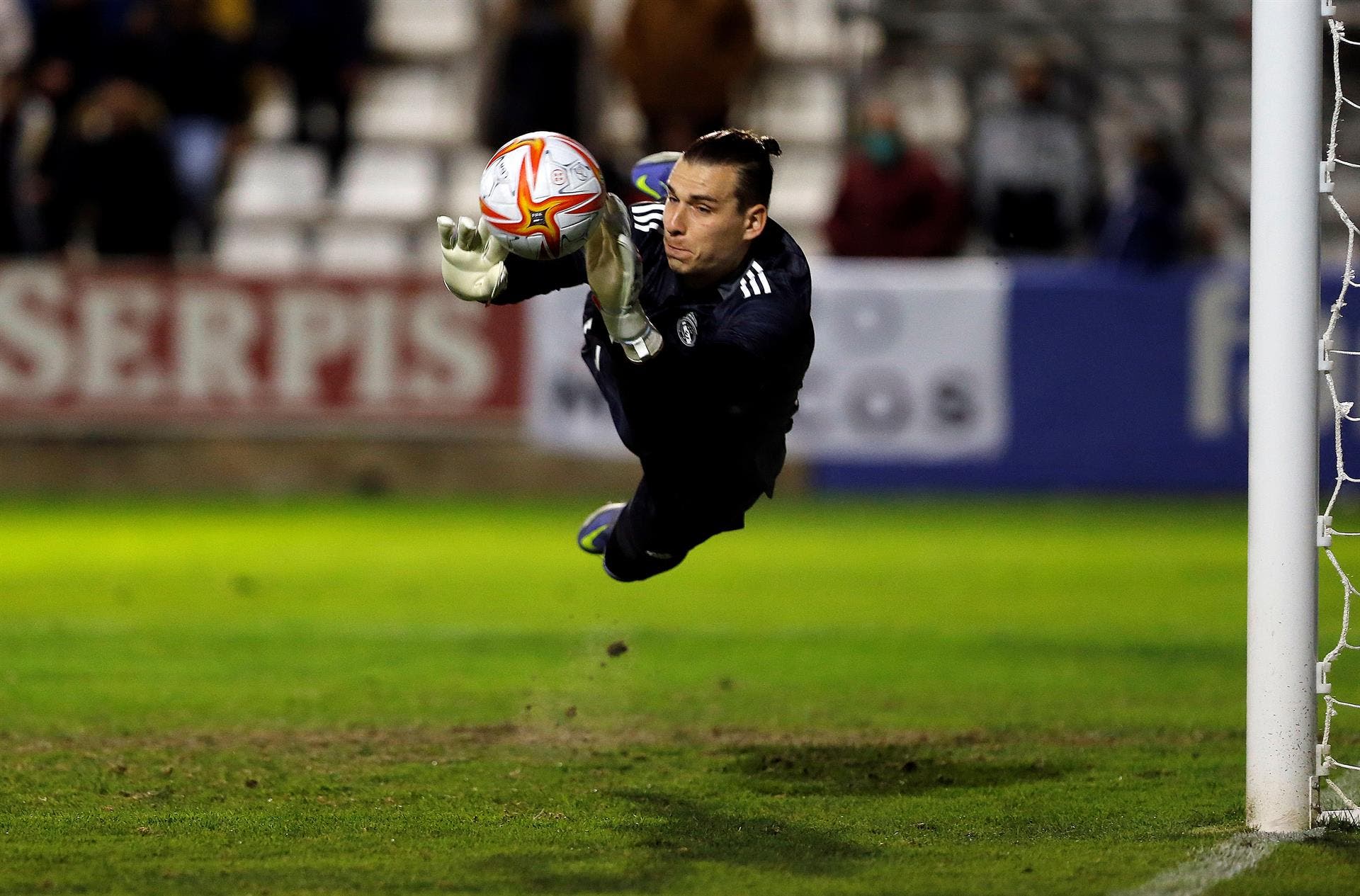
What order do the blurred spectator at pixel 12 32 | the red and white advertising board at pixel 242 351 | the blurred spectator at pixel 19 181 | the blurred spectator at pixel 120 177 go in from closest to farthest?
the red and white advertising board at pixel 242 351 → the blurred spectator at pixel 120 177 → the blurred spectator at pixel 19 181 → the blurred spectator at pixel 12 32

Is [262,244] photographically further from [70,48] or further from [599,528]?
[599,528]

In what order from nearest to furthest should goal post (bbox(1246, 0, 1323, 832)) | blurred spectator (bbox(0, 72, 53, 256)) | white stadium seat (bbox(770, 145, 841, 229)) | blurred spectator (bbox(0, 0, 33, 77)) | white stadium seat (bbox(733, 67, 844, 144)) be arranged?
goal post (bbox(1246, 0, 1323, 832)), blurred spectator (bbox(0, 72, 53, 256)), white stadium seat (bbox(770, 145, 841, 229)), blurred spectator (bbox(0, 0, 33, 77)), white stadium seat (bbox(733, 67, 844, 144))

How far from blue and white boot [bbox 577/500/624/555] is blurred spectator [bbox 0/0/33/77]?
12198mm

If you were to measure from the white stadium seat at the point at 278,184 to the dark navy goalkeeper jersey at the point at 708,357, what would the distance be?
11.8 m

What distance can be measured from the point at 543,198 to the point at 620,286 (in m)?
0.31

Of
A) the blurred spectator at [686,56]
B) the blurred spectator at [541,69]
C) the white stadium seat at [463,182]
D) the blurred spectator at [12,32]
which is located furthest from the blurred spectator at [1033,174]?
the blurred spectator at [12,32]

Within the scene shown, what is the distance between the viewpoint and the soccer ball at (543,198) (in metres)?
5.23

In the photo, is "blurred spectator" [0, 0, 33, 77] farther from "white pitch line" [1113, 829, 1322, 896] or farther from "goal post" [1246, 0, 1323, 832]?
"white pitch line" [1113, 829, 1322, 896]

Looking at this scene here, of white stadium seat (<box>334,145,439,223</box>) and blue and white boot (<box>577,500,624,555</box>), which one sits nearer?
blue and white boot (<box>577,500,624,555</box>)

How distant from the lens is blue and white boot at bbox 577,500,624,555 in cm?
714

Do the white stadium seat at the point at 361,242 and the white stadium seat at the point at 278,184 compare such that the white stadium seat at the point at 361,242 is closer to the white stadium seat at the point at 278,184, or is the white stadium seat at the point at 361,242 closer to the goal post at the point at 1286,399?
the white stadium seat at the point at 278,184

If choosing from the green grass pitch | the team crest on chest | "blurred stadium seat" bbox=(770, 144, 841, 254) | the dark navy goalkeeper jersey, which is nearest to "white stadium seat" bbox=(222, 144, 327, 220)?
"blurred stadium seat" bbox=(770, 144, 841, 254)

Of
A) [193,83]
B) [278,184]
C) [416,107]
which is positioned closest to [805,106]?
[416,107]

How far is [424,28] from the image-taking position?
19188mm
